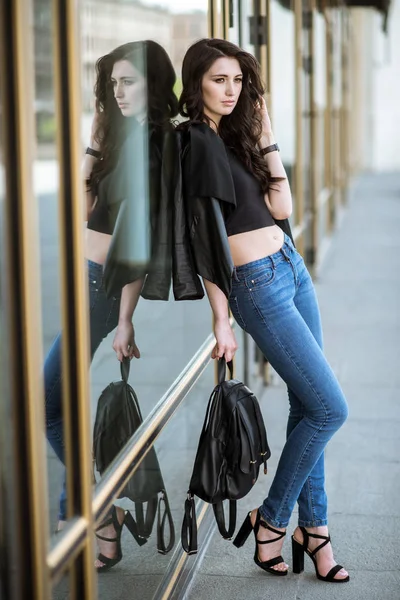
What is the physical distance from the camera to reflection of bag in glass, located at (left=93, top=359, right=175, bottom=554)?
253 cm

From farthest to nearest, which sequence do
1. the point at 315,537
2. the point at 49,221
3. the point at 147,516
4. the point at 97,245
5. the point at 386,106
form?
the point at 386,106
the point at 315,537
the point at 147,516
the point at 97,245
the point at 49,221

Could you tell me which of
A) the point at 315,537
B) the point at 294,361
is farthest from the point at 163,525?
the point at 294,361

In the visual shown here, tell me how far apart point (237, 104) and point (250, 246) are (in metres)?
0.46

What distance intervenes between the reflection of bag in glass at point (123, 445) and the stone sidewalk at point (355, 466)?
1.55 ft

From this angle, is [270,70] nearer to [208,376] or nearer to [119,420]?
[208,376]

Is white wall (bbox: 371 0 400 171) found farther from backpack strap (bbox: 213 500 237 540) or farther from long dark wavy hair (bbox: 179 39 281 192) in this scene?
backpack strap (bbox: 213 500 237 540)

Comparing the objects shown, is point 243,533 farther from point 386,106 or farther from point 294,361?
point 386,106

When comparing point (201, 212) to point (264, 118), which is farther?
point (264, 118)

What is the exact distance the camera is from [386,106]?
35750 millimetres

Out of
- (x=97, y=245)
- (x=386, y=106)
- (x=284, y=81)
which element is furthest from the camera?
(x=386, y=106)

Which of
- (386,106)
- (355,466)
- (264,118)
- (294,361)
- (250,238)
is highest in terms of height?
(386,106)

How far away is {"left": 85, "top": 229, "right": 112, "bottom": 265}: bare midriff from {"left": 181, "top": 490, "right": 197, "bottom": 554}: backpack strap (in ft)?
3.09

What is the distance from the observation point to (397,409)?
572cm

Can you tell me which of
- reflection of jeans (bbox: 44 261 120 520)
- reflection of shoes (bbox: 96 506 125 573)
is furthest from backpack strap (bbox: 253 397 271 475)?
reflection of jeans (bbox: 44 261 120 520)
